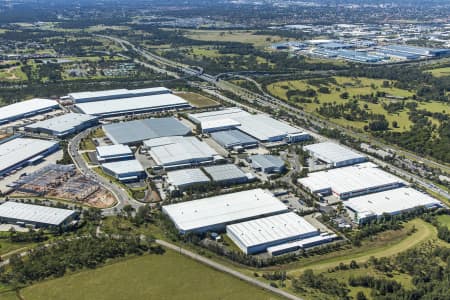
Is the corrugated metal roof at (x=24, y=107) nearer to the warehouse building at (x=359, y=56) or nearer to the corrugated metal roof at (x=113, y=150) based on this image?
the corrugated metal roof at (x=113, y=150)

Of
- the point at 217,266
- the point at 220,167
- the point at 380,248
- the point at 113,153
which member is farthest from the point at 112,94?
the point at 380,248

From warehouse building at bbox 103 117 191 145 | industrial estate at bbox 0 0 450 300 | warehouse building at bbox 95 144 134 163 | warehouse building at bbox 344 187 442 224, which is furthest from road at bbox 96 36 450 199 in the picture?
warehouse building at bbox 95 144 134 163

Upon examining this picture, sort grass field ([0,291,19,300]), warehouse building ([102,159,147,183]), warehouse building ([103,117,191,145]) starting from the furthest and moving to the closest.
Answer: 1. warehouse building ([103,117,191,145])
2. warehouse building ([102,159,147,183])
3. grass field ([0,291,19,300])

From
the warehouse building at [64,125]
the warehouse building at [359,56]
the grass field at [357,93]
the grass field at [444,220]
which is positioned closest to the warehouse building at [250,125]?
the grass field at [357,93]

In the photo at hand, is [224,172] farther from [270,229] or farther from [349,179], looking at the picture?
[349,179]

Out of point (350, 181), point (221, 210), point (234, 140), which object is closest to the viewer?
point (221, 210)

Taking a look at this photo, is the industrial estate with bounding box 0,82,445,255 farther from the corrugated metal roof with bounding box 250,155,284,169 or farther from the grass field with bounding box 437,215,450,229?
the grass field with bounding box 437,215,450,229

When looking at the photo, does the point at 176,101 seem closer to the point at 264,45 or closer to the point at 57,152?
the point at 57,152
